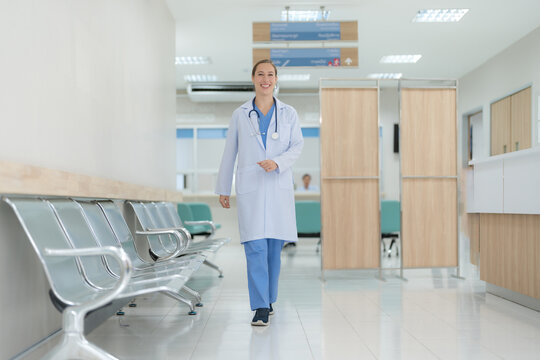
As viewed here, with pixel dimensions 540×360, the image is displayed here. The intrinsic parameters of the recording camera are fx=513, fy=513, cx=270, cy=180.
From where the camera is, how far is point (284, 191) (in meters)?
3.22

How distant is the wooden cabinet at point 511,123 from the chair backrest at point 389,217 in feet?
7.83

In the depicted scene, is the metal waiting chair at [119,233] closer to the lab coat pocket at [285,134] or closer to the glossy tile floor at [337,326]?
the glossy tile floor at [337,326]

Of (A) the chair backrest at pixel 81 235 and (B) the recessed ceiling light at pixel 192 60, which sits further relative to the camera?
(B) the recessed ceiling light at pixel 192 60

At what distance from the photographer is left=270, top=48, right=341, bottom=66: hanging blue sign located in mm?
5750

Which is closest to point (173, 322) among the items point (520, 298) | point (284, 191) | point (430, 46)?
point (284, 191)

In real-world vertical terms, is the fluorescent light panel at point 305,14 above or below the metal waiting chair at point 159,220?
above

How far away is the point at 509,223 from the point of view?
3.72m

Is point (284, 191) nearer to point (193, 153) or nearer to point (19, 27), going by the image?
point (19, 27)

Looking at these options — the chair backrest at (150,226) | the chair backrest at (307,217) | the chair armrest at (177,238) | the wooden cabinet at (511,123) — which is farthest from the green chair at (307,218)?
the chair armrest at (177,238)

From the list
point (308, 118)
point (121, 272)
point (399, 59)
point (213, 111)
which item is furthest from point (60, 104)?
point (308, 118)

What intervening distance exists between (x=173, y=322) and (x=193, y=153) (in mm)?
8313

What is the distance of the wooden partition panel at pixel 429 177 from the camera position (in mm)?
5156

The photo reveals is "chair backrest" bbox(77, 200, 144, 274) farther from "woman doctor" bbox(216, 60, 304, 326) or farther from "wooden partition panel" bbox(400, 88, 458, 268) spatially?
"wooden partition panel" bbox(400, 88, 458, 268)

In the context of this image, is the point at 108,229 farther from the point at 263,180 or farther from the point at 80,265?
the point at 263,180
